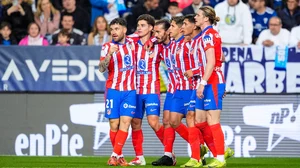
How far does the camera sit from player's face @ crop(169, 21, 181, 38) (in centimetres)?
1288

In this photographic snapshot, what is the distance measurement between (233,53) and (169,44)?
3.48m

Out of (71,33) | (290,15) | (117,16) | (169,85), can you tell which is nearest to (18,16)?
(71,33)

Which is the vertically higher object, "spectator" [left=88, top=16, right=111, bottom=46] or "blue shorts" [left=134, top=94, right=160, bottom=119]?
"spectator" [left=88, top=16, right=111, bottom=46]

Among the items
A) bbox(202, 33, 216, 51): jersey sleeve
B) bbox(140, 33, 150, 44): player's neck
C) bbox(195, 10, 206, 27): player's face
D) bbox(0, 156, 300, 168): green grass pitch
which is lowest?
bbox(0, 156, 300, 168): green grass pitch

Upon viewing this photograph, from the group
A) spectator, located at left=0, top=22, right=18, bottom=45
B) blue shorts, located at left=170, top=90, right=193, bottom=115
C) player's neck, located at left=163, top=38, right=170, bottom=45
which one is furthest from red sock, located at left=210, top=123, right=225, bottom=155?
spectator, located at left=0, top=22, right=18, bottom=45

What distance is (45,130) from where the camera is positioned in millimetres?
16562

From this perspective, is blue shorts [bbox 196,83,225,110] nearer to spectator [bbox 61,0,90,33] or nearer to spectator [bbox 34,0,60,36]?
spectator [bbox 61,0,90,33]

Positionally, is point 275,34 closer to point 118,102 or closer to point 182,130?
point 182,130

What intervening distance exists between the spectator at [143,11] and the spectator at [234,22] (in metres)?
1.37

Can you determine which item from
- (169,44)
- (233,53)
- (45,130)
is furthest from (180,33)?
(45,130)

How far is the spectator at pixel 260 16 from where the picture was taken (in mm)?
18188

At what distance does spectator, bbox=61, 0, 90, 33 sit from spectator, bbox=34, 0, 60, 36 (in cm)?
24

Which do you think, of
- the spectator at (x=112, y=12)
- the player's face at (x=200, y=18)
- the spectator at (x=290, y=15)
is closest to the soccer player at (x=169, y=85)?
the player's face at (x=200, y=18)

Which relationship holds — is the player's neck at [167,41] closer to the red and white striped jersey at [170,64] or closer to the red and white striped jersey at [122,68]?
the red and white striped jersey at [170,64]
